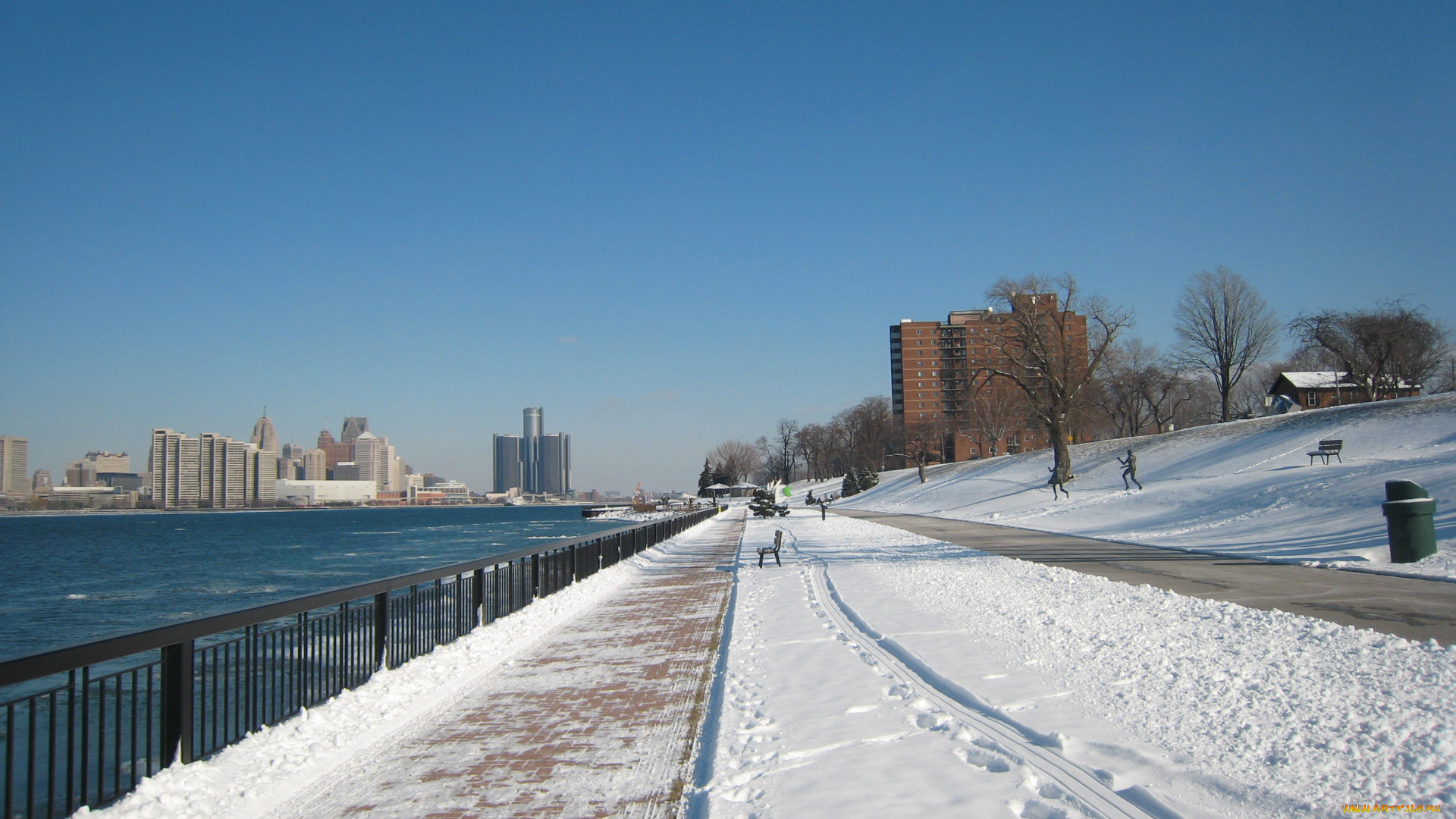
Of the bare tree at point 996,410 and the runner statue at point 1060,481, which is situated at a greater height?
the bare tree at point 996,410

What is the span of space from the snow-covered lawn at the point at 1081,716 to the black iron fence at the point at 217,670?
323 cm

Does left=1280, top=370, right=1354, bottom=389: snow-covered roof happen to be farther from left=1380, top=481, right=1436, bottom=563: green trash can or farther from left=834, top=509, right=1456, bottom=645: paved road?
left=1380, top=481, right=1436, bottom=563: green trash can

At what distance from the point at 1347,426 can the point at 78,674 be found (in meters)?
44.1

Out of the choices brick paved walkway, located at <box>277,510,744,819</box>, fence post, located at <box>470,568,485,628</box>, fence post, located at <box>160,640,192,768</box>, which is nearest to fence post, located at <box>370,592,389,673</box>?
brick paved walkway, located at <box>277,510,744,819</box>

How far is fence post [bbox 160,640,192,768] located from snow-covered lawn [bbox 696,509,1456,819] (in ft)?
10.4

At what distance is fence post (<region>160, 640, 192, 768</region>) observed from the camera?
17.0ft

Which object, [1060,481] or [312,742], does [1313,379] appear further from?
[312,742]

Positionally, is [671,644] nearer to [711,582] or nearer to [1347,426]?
[711,582]

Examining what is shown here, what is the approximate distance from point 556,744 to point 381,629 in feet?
10.0

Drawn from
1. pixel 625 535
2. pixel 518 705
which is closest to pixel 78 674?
pixel 625 535

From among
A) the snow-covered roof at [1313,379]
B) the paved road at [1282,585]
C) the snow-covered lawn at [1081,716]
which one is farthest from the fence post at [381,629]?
the snow-covered roof at [1313,379]

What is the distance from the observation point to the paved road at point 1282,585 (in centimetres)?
861

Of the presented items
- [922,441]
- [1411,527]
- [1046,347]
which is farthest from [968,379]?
[922,441]

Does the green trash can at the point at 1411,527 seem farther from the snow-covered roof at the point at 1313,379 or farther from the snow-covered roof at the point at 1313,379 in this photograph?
the snow-covered roof at the point at 1313,379
